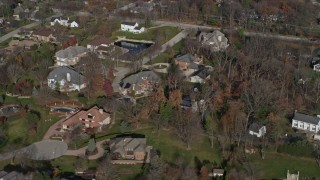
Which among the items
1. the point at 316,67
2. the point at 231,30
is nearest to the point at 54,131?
the point at 316,67

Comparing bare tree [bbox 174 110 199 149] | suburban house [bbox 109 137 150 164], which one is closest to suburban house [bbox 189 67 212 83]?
bare tree [bbox 174 110 199 149]

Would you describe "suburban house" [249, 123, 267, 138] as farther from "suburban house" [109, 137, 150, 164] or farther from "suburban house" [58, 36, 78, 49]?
"suburban house" [58, 36, 78, 49]

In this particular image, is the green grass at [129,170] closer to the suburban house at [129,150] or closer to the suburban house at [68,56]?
the suburban house at [129,150]

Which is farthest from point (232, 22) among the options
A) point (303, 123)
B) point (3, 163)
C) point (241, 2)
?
point (3, 163)

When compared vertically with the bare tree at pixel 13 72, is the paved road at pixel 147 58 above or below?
below

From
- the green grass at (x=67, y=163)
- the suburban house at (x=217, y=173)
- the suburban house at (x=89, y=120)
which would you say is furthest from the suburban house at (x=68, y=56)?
the suburban house at (x=217, y=173)
